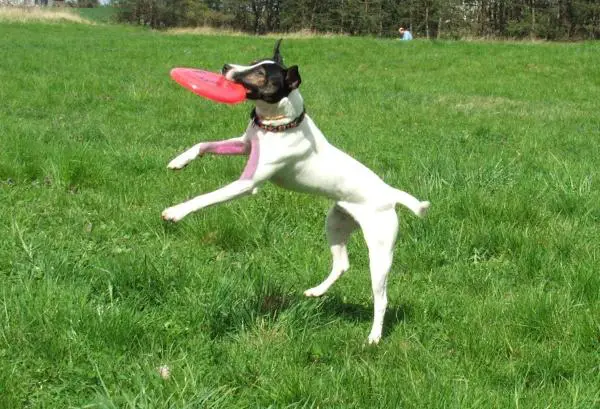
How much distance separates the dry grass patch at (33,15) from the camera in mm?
35281

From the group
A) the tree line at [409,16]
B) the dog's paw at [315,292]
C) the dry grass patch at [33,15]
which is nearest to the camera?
the dog's paw at [315,292]

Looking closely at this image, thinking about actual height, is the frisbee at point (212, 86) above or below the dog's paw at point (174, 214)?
above

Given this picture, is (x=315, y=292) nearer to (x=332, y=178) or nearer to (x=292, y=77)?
(x=332, y=178)

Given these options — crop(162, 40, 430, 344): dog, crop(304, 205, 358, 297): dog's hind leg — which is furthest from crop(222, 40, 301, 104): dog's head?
crop(304, 205, 358, 297): dog's hind leg

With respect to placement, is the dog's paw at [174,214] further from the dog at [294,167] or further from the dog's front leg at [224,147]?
the dog's front leg at [224,147]

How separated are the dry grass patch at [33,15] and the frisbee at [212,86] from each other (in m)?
34.3

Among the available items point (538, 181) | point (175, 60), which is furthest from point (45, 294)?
point (175, 60)

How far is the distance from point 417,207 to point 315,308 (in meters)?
0.81

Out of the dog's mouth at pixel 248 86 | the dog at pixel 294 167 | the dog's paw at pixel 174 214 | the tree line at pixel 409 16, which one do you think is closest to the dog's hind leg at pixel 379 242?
the dog at pixel 294 167

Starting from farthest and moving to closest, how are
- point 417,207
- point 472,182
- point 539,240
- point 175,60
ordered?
point 175,60, point 472,182, point 539,240, point 417,207

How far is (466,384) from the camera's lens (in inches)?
124

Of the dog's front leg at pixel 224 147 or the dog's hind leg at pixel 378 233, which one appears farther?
the dog's hind leg at pixel 378 233

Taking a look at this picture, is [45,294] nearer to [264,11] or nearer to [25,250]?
[25,250]

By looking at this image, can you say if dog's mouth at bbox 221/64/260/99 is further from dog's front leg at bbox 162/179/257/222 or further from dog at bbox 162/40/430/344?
dog's front leg at bbox 162/179/257/222
